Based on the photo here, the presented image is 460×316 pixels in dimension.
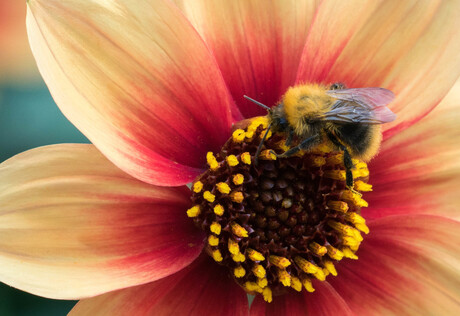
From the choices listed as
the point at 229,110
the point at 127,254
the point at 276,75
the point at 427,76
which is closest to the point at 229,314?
the point at 127,254

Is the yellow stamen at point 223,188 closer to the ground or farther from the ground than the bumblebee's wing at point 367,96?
closer to the ground

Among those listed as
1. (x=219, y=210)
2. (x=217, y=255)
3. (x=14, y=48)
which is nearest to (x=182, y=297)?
(x=217, y=255)

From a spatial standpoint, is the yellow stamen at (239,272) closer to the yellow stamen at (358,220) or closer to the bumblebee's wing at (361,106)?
the yellow stamen at (358,220)

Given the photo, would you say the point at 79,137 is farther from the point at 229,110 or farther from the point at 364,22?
the point at 364,22

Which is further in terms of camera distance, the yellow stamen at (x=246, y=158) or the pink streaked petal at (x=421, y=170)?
the pink streaked petal at (x=421, y=170)

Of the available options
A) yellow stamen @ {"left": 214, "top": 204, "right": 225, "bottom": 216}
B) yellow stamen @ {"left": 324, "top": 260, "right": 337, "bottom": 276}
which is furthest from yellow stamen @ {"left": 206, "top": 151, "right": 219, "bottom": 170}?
yellow stamen @ {"left": 324, "top": 260, "right": 337, "bottom": 276}

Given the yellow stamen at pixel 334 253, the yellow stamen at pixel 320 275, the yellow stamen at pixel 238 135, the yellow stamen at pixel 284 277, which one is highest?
the yellow stamen at pixel 238 135

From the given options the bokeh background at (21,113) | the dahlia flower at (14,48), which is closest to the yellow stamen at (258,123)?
the bokeh background at (21,113)
